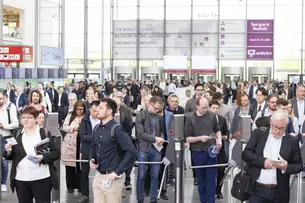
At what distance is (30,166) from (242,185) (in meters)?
2.23

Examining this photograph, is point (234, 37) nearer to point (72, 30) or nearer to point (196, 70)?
point (196, 70)

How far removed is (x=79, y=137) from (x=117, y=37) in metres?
33.2

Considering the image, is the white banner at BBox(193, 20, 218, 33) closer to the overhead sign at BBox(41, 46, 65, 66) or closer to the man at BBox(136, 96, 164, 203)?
the overhead sign at BBox(41, 46, 65, 66)

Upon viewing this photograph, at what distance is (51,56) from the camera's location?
27562 mm

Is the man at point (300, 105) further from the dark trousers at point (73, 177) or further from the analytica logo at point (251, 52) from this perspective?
the analytica logo at point (251, 52)

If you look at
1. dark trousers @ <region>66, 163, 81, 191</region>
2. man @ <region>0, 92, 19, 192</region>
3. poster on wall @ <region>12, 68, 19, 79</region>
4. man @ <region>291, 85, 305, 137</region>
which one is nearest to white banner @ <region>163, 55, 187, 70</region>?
poster on wall @ <region>12, 68, 19, 79</region>

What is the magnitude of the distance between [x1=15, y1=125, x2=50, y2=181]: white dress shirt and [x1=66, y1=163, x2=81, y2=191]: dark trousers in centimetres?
351

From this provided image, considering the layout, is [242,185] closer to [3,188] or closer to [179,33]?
[3,188]

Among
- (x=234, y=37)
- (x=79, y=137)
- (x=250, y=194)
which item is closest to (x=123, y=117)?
(x=79, y=137)

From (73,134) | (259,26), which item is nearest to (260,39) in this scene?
(259,26)

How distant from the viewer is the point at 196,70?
34.7 m

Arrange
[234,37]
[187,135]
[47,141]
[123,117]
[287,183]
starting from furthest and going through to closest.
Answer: [234,37] < [123,117] < [187,135] < [47,141] < [287,183]

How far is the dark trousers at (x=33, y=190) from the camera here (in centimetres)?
612

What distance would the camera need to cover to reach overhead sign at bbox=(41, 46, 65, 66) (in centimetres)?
2642
